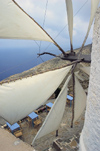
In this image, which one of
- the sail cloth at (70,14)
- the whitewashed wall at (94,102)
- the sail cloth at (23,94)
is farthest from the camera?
the sail cloth at (70,14)

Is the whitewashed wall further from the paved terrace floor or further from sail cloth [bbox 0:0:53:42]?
sail cloth [bbox 0:0:53:42]

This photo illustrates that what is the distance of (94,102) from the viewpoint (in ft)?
10.2

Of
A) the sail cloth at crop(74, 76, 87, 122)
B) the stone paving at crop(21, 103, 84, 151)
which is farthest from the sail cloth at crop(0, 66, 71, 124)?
the stone paving at crop(21, 103, 84, 151)

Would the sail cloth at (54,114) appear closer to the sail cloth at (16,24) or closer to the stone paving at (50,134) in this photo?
the stone paving at (50,134)

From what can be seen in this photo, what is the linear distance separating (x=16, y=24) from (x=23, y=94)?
282cm

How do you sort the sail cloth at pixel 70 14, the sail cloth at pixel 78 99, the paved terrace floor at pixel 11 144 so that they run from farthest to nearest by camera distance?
the sail cloth at pixel 78 99
the sail cloth at pixel 70 14
the paved terrace floor at pixel 11 144

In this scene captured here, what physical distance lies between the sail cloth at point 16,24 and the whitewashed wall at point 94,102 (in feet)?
9.57

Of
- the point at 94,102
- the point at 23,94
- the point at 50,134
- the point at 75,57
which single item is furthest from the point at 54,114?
the point at 50,134

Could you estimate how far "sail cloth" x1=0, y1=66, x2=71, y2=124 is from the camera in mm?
4117

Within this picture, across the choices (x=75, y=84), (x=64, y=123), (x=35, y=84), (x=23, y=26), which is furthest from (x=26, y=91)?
(x=64, y=123)

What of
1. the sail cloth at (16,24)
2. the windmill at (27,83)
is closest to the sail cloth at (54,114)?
the windmill at (27,83)

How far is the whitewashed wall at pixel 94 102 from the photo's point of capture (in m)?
2.67

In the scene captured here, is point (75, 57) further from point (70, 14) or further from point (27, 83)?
point (27, 83)

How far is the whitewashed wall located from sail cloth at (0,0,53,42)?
9.57ft
